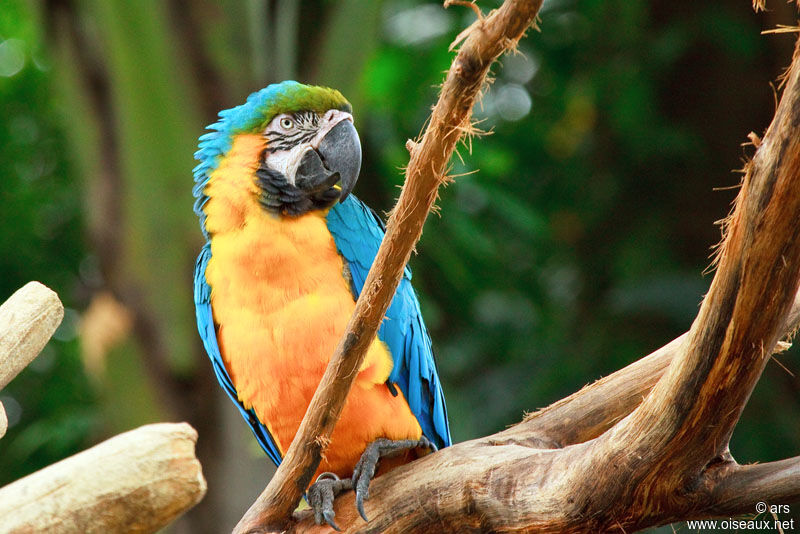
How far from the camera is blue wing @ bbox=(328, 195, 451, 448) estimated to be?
7.54ft

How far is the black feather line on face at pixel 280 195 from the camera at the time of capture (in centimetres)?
227

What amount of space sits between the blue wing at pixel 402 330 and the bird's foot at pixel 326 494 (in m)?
0.30

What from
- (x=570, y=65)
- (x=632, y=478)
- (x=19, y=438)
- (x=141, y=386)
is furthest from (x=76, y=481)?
(x=570, y=65)

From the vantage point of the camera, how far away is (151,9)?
3.68m

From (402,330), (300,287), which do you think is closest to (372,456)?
(402,330)

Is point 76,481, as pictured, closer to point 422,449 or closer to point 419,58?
point 422,449

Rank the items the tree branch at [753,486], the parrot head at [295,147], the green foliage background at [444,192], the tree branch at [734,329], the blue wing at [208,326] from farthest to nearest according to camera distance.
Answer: the green foliage background at [444,192] < the blue wing at [208,326] < the parrot head at [295,147] < the tree branch at [753,486] < the tree branch at [734,329]

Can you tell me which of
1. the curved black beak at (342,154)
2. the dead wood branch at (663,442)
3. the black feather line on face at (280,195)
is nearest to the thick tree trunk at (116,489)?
the dead wood branch at (663,442)

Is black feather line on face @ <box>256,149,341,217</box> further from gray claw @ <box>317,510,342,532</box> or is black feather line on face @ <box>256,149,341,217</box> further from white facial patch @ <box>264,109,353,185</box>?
gray claw @ <box>317,510,342,532</box>

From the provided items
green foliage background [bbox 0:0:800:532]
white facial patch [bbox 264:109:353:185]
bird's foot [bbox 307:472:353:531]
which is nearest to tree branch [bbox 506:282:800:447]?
bird's foot [bbox 307:472:353:531]

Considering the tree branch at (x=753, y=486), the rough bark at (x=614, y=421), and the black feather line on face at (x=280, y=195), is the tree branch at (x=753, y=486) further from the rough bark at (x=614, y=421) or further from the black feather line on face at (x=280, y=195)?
the black feather line on face at (x=280, y=195)

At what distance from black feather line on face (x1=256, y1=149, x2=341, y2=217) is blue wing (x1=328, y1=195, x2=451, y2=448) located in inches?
3.8

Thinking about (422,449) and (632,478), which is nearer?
(632,478)

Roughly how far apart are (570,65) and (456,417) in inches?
95.0
